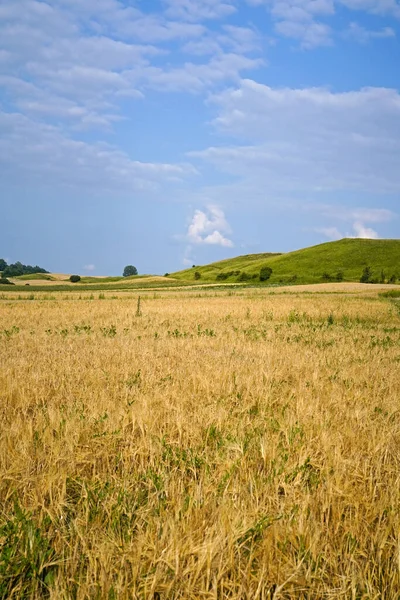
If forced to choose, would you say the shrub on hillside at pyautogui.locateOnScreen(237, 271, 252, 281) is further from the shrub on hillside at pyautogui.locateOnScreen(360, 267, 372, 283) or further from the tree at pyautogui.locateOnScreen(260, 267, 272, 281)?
the shrub on hillside at pyautogui.locateOnScreen(360, 267, 372, 283)

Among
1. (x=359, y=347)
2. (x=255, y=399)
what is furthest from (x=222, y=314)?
(x=255, y=399)

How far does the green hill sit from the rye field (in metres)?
115

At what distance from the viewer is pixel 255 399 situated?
5.72m

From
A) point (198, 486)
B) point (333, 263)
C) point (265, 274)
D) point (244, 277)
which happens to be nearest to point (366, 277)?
point (333, 263)

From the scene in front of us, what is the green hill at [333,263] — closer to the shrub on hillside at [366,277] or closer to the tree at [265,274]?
the tree at [265,274]

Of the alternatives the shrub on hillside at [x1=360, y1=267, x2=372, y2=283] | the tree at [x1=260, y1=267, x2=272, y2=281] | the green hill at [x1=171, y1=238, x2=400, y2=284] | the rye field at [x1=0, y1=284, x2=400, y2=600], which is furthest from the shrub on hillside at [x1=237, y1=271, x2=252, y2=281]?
the rye field at [x1=0, y1=284, x2=400, y2=600]

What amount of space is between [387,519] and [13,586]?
250 cm

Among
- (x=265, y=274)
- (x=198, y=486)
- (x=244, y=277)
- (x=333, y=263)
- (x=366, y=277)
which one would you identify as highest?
(x=333, y=263)

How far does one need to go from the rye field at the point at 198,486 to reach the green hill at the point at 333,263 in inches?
4531

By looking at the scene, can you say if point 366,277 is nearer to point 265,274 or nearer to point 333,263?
point 333,263

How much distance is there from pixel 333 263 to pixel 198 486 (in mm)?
143820

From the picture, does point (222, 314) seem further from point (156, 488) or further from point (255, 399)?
point (156, 488)

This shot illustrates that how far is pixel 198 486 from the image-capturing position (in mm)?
2945

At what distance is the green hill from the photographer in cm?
12356
